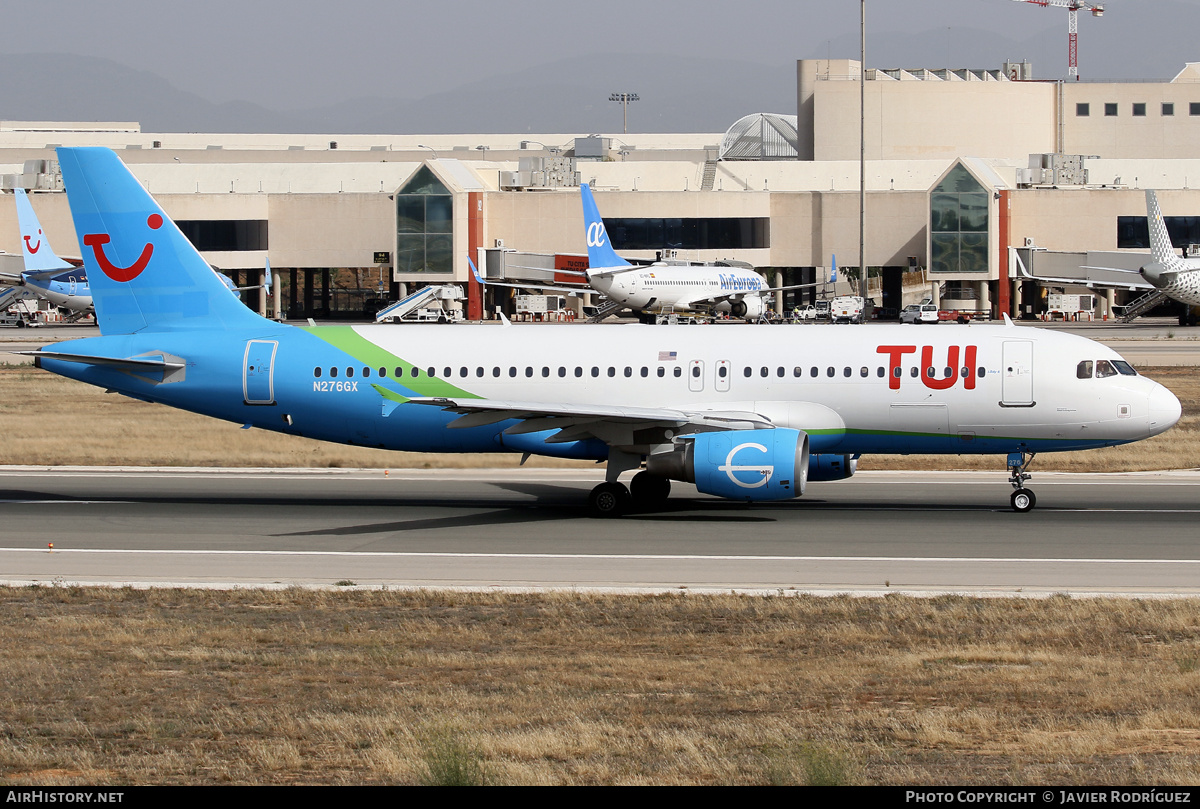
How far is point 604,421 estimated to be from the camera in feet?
88.7

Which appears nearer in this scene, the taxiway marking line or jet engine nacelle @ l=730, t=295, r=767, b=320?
the taxiway marking line

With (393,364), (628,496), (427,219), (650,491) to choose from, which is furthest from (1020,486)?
(427,219)

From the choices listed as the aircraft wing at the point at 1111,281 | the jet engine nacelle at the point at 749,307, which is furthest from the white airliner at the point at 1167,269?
the jet engine nacelle at the point at 749,307

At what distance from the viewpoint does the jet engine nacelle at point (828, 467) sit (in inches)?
1126

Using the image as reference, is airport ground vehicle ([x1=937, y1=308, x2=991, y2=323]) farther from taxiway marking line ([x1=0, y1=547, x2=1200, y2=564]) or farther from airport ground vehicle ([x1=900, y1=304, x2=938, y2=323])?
taxiway marking line ([x1=0, y1=547, x2=1200, y2=564])

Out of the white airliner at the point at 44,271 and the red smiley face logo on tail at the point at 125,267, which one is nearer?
the red smiley face logo on tail at the point at 125,267

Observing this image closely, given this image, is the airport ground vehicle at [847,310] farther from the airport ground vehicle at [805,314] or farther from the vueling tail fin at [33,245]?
the vueling tail fin at [33,245]

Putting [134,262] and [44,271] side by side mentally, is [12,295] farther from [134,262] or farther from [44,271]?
[134,262]

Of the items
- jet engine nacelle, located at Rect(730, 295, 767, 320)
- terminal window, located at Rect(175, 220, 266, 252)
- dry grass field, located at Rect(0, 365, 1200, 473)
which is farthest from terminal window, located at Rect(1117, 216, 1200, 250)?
terminal window, located at Rect(175, 220, 266, 252)

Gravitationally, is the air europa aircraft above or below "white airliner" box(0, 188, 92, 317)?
below

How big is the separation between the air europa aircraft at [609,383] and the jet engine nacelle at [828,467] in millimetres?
32

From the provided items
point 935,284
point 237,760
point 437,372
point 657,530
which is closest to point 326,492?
point 437,372

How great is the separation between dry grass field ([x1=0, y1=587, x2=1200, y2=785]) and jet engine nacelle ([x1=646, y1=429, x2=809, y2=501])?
6.20 m

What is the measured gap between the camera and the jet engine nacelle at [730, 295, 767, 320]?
10019cm
